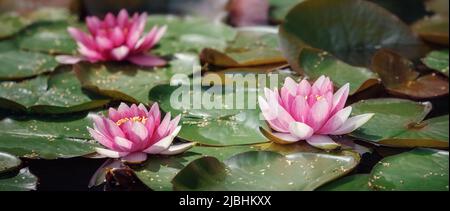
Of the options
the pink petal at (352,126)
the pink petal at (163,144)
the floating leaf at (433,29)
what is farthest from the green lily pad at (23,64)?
the floating leaf at (433,29)

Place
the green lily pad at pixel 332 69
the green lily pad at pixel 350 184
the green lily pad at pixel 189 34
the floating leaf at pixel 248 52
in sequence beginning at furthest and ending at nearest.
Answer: the green lily pad at pixel 189 34 → the floating leaf at pixel 248 52 → the green lily pad at pixel 332 69 → the green lily pad at pixel 350 184

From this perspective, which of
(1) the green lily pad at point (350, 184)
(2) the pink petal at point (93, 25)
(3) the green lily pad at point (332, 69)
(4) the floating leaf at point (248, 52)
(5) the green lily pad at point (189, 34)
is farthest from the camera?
(5) the green lily pad at point (189, 34)

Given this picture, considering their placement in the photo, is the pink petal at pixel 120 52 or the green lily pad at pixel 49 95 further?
the pink petal at pixel 120 52

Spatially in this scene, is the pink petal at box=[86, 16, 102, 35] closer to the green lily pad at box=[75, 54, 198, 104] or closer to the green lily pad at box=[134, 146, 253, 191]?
the green lily pad at box=[75, 54, 198, 104]

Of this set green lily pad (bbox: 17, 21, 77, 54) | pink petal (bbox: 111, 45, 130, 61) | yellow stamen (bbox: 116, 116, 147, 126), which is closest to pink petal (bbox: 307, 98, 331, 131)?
yellow stamen (bbox: 116, 116, 147, 126)

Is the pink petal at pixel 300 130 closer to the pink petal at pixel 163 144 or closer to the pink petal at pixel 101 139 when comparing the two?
the pink petal at pixel 163 144

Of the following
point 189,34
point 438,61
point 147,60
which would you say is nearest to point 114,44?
point 147,60

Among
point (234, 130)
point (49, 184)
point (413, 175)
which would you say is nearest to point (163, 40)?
point (234, 130)
